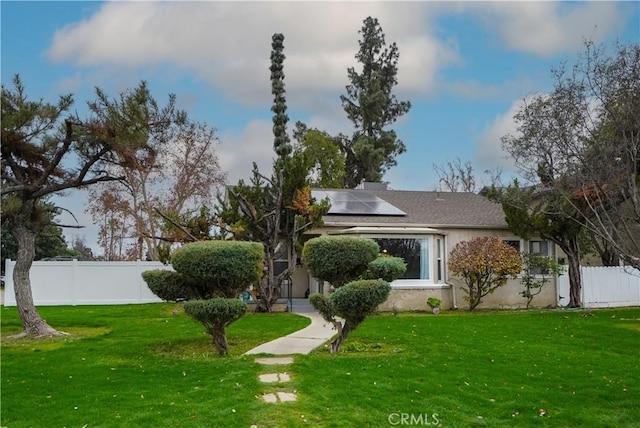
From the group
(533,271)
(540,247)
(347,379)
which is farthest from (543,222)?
(347,379)

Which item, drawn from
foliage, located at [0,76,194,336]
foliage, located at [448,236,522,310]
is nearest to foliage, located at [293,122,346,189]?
foliage, located at [448,236,522,310]

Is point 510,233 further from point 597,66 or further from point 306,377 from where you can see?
point 306,377

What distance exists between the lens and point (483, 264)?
16.9 m

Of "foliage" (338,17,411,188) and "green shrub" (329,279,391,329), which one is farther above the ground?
"foliage" (338,17,411,188)

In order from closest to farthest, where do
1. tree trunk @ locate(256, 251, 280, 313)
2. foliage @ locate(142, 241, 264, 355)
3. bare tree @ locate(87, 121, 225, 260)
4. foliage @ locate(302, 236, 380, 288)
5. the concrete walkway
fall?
foliage @ locate(142, 241, 264, 355)
foliage @ locate(302, 236, 380, 288)
the concrete walkway
tree trunk @ locate(256, 251, 280, 313)
bare tree @ locate(87, 121, 225, 260)

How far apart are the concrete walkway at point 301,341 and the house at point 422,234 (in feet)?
14.6

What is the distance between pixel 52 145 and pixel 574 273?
1591 cm

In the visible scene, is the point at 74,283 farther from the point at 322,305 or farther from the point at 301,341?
the point at 322,305

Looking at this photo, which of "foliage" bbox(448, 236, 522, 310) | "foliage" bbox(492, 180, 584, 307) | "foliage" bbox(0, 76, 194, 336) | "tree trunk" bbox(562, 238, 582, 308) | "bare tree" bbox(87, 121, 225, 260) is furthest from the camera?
"bare tree" bbox(87, 121, 225, 260)

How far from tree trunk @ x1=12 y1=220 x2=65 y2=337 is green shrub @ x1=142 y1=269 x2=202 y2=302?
4.00 metres

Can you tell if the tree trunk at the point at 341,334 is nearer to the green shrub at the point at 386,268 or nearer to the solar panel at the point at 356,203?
the green shrub at the point at 386,268

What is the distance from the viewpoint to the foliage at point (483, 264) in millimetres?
16938

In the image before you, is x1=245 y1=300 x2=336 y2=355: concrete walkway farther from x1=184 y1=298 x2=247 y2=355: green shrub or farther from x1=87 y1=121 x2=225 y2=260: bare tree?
x1=87 y1=121 x2=225 y2=260: bare tree

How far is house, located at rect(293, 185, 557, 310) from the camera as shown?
1791 centimetres
